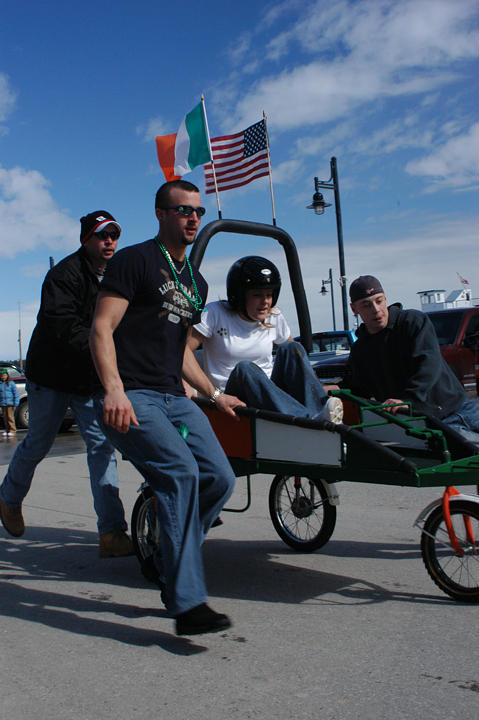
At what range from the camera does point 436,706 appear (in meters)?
2.52

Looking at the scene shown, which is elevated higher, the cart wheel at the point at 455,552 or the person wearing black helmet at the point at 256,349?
the person wearing black helmet at the point at 256,349

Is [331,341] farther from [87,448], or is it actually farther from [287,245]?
[87,448]

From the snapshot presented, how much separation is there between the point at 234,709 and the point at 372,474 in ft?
4.39

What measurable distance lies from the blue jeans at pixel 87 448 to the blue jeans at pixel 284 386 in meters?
1.00

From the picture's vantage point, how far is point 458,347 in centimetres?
1296

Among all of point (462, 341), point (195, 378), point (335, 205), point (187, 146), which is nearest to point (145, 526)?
point (195, 378)

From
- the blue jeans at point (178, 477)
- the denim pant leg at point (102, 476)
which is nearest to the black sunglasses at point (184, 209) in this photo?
the blue jeans at point (178, 477)

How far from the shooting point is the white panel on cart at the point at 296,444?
3615 millimetres

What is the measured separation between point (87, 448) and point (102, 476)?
0.21 metres

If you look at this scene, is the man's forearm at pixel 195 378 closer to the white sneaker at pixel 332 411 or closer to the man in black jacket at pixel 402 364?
the white sneaker at pixel 332 411

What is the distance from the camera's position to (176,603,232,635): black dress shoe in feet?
10.1

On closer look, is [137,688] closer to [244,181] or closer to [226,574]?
[226,574]

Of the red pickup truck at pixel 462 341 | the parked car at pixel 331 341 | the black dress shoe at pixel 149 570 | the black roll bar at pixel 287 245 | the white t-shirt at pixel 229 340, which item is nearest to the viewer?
the black dress shoe at pixel 149 570

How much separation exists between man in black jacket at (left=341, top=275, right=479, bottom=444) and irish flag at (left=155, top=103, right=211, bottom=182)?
6.72m
